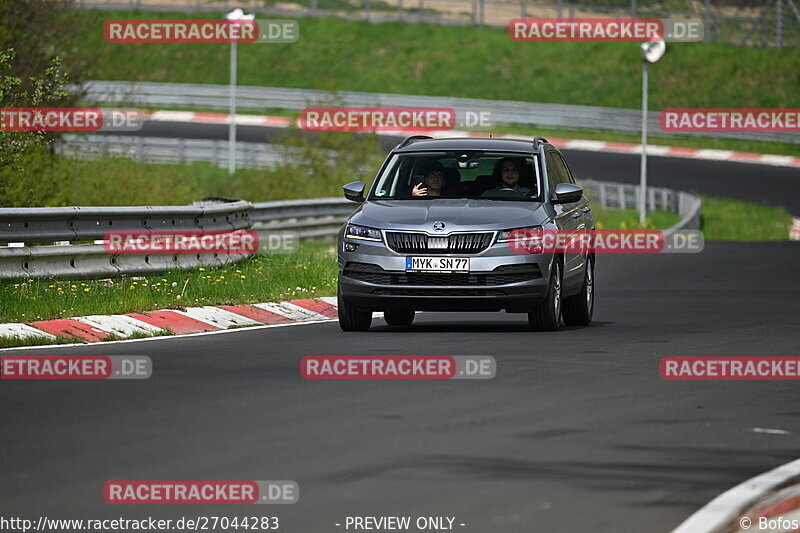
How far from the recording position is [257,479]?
8062 mm

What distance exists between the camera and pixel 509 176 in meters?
16.4

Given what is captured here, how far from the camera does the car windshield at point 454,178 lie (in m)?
16.2

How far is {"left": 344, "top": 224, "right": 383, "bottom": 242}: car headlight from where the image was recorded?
50.4 feet

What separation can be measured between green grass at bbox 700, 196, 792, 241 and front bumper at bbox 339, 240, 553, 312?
23.1m

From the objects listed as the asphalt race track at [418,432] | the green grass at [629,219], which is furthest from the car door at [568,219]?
the green grass at [629,219]

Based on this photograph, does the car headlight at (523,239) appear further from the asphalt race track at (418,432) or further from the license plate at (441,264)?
the asphalt race track at (418,432)

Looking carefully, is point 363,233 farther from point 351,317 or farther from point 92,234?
point 92,234

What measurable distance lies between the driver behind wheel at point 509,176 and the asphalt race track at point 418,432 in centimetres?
159

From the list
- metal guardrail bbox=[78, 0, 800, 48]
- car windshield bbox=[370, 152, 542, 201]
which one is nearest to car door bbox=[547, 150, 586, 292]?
car windshield bbox=[370, 152, 542, 201]

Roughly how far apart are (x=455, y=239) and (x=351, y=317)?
1292 mm

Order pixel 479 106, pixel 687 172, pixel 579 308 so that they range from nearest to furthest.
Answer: pixel 579 308, pixel 687 172, pixel 479 106

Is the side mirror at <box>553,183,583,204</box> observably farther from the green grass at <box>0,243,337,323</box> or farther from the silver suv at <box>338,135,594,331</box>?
the green grass at <box>0,243,337,323</box>

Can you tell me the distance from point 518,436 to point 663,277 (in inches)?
627

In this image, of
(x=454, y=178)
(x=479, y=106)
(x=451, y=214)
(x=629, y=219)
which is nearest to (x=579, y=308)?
(x=454, y=178)
